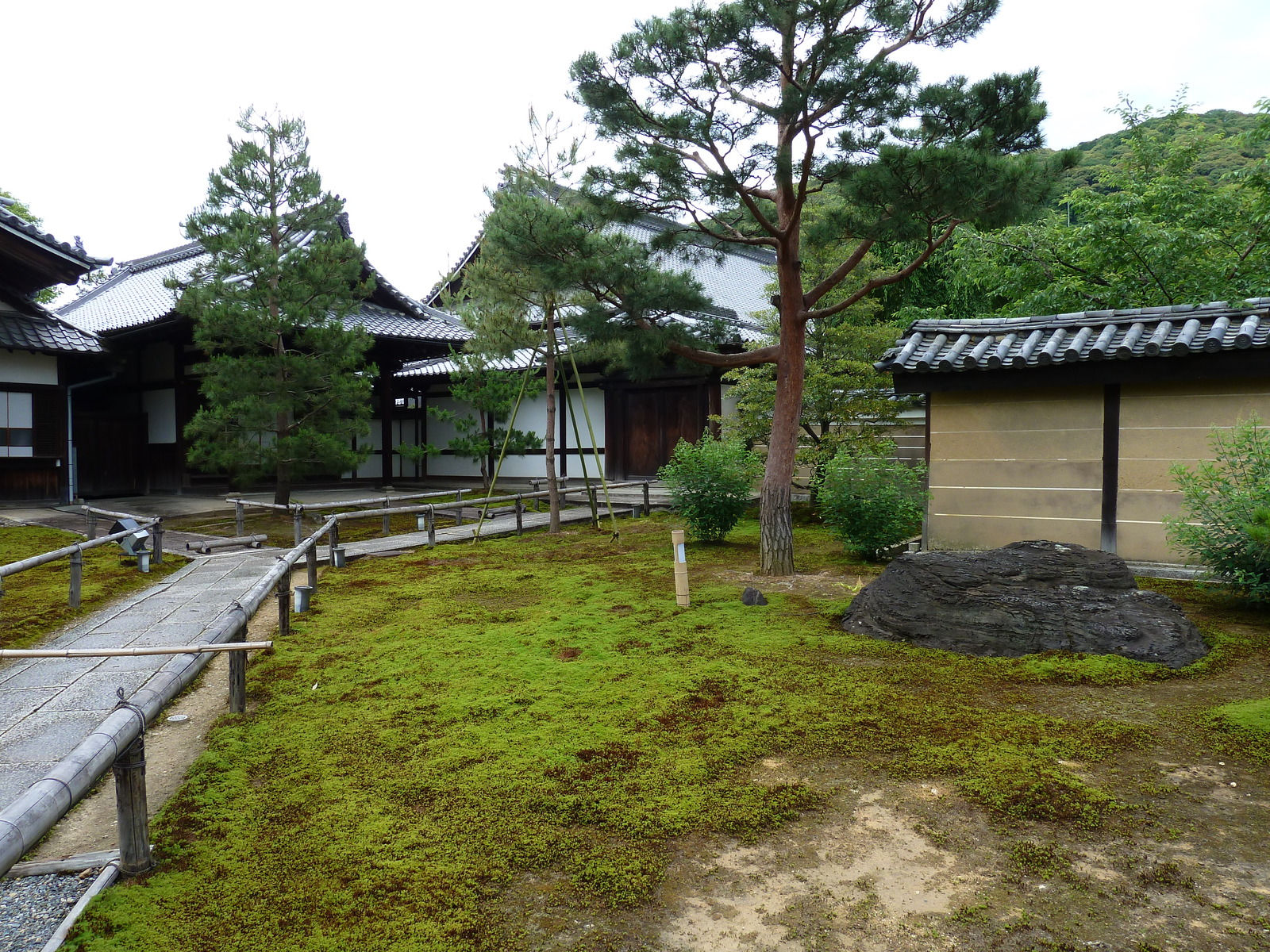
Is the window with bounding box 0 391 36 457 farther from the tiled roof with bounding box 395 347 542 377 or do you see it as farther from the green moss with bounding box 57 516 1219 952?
the green moss with bounding box 57 516 1219 952

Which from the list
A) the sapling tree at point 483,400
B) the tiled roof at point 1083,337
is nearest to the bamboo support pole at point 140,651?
the tiled roof at point 1083,337

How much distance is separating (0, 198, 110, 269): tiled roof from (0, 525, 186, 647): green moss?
4.53 metres

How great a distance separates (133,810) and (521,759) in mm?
1588

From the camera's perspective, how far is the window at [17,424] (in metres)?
14.3

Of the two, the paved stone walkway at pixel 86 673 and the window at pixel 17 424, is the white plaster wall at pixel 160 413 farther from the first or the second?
the paved stone walkway at pixel 86 673

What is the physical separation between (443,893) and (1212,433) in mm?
7961

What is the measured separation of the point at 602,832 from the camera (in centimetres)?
313

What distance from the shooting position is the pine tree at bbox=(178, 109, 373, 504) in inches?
478

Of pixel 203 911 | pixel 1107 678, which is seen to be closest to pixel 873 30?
pixel 1107 678

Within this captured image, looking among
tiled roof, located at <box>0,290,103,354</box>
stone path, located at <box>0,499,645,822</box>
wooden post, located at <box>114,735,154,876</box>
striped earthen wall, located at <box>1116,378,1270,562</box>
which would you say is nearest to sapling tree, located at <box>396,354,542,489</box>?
stone path, located at <box>0,499,645,822</box>

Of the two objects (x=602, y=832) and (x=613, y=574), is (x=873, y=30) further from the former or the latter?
(x=602, y=832)

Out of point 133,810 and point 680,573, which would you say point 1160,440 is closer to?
point 680,573

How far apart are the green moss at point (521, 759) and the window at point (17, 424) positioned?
1131cm

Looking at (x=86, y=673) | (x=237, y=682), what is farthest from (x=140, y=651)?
(x=86, y=673)
